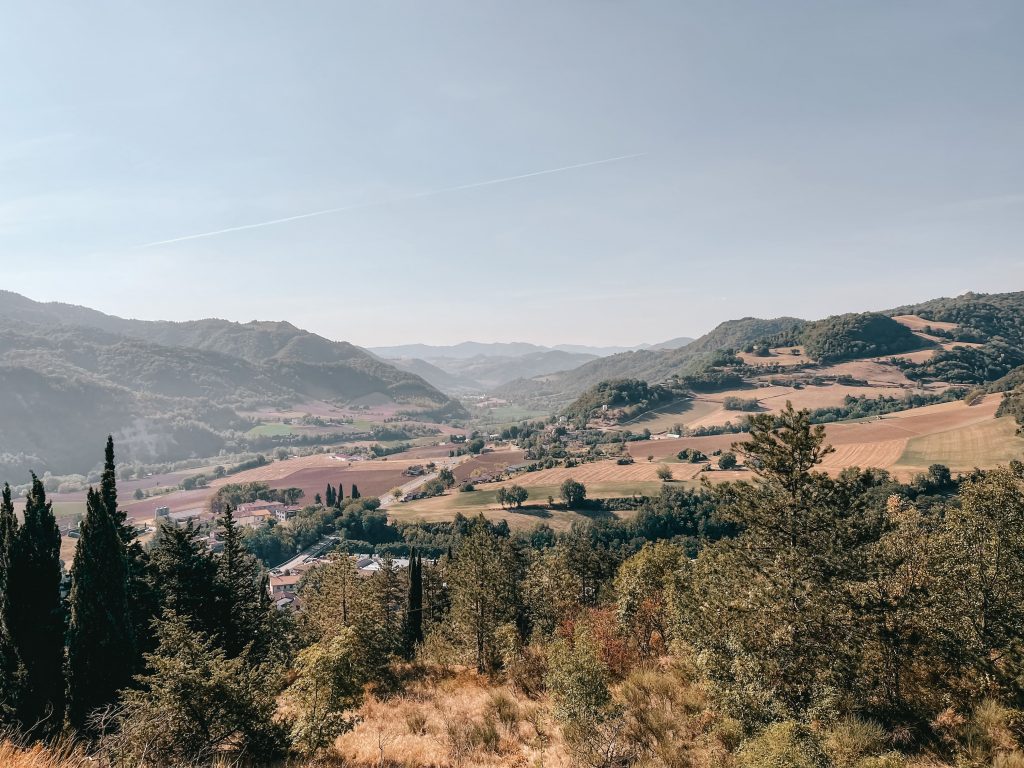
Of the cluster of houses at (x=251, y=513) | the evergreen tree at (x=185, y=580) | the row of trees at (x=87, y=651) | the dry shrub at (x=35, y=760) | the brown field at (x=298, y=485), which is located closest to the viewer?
the dry shrub at (x=35, y=760)

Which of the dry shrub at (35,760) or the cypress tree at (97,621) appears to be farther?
the cypress tree at (97,621)

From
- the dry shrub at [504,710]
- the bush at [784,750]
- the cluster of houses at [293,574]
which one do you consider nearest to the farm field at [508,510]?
the cluster of houses at [293,574]

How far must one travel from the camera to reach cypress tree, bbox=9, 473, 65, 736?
16.4 meters

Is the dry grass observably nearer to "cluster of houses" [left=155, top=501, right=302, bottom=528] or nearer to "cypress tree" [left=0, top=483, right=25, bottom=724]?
"cypress tree" [left=0, top=483, right=25, bottom=724]

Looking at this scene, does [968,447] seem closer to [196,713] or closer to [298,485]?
[196,713]

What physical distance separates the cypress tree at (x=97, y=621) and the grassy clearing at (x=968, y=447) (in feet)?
430

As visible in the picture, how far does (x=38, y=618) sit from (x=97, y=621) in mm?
1796

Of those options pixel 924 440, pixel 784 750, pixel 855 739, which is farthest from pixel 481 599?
pixel 924 440

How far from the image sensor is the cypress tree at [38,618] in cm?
1641

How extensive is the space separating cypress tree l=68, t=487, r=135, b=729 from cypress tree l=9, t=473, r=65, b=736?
515 mm

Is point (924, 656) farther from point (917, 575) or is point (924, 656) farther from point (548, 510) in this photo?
point (548, 510)

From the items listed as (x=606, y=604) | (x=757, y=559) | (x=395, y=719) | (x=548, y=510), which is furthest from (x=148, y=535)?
(x=757, y=559)

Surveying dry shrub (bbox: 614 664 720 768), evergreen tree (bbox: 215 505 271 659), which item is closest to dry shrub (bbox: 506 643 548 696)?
dry shrub (bbox: 614 664 720 768)

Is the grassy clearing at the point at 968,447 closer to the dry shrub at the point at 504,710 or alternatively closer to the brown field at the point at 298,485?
the dry shrub at the point at 504,710
